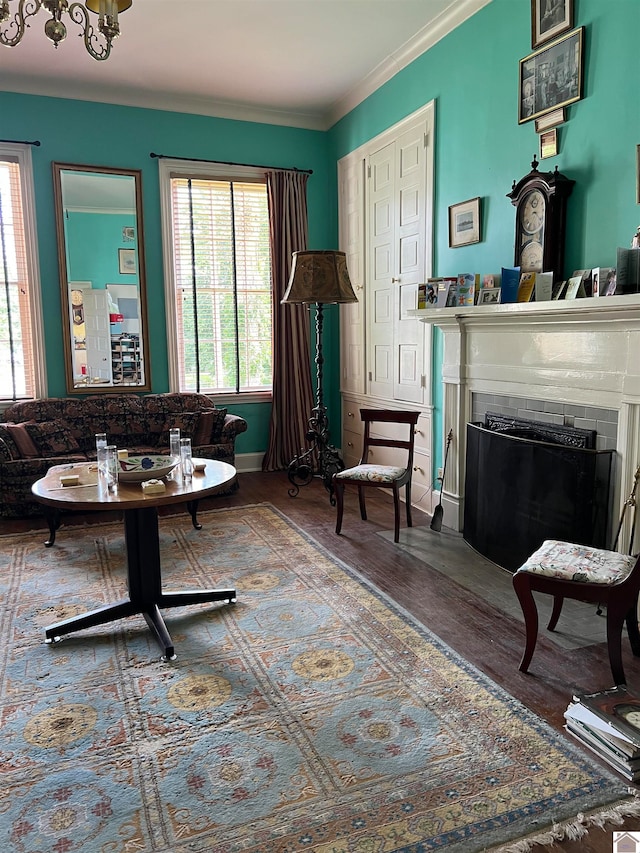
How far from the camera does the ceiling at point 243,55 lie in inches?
149

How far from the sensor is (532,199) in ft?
10.5

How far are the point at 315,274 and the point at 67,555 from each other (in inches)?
97.3

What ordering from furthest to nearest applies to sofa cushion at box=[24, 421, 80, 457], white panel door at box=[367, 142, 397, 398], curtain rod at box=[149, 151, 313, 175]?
curtain rod at box=[149, 151, 313, 175] < white panel door at box=[367, 142, 397, 398] < sofa cushion at box=[24, 421, 80, 457]

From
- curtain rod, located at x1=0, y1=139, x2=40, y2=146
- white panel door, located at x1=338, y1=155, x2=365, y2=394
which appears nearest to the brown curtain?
white panel door, located at x1=338, y1=155, x2=365, y2=394

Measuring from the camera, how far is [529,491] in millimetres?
3127

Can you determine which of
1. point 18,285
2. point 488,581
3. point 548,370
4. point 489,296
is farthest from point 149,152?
point 488,581

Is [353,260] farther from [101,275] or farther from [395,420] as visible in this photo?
[101,275]

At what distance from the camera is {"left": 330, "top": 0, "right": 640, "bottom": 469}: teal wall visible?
2760 mm

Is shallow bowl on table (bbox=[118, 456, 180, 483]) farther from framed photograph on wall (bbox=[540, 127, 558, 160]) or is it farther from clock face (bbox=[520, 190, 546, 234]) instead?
framed photograph on wall (bbox=[540, 127, 558, 160])

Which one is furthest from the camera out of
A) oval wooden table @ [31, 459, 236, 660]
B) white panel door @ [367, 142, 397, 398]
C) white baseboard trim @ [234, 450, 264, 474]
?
white baseboard trim @ [234, 450, 264, 474]

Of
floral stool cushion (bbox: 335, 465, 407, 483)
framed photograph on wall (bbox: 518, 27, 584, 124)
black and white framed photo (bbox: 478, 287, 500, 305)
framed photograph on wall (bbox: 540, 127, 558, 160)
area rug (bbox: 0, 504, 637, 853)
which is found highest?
framed photograph on wall (bbox: 518, 27, 584, 124)

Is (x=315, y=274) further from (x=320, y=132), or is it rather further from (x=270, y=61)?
(x=320, y=132)

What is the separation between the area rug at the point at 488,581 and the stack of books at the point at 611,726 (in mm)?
533

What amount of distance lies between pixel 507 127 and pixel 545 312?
121 centimetres
